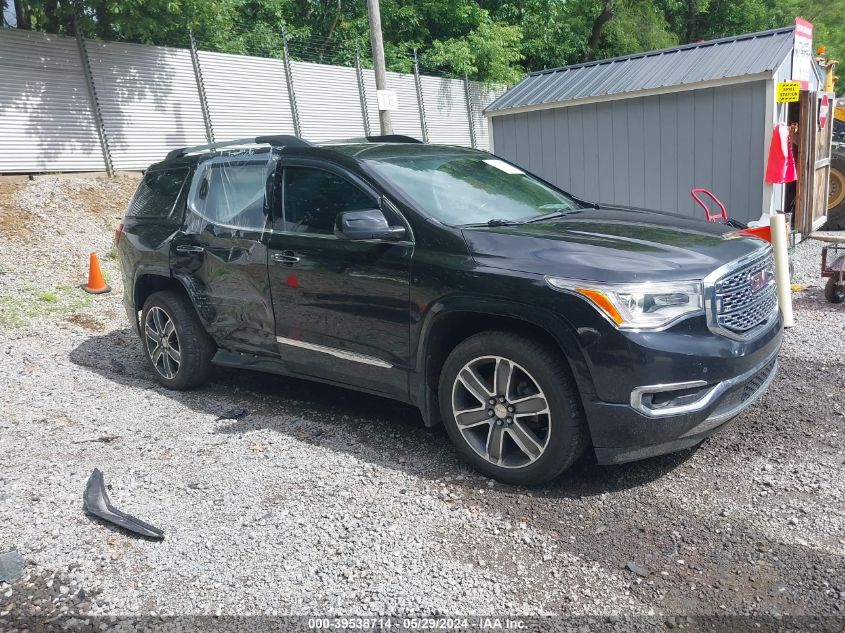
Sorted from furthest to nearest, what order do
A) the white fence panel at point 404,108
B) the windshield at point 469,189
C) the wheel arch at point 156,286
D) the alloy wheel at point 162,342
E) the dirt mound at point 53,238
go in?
the white fence panel at point 404,108, the dirt mound at point 53,238, the alloy wheel at point 162,342, the wheel arch at point 156,286, the windshield at point 469,189

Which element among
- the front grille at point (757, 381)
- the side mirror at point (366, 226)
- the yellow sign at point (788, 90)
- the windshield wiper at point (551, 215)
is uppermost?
the yellow sign at point (788, 90)

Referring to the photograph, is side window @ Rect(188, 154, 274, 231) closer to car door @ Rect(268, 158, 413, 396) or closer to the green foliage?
car door @ Rect(268, 158, 413, 396)

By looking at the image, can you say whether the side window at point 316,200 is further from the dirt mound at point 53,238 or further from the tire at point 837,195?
the tire at point 837,195

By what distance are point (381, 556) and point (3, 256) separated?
834 cm

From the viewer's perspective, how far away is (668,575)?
9.89 feet

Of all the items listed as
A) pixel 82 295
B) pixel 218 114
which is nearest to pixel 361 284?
pixel 82 295

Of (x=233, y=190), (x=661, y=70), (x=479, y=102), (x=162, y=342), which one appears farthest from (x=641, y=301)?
(x=479, y=102)

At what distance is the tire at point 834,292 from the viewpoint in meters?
7.04

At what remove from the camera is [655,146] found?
9695mm

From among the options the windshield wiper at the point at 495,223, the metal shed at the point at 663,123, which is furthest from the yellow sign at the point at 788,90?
the windshield wiper at the point at 495,223

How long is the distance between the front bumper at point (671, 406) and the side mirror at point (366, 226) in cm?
142

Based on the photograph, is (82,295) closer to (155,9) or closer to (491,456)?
(155,9)

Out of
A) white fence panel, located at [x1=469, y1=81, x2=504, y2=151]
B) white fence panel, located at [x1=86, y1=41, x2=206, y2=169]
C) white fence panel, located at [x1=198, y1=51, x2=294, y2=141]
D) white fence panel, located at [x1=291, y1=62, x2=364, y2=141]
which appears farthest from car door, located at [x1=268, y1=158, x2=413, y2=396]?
white fence panel, located at [x1=469, y1=81, x2=504, y2=151]

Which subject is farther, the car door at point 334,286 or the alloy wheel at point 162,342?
the alloy wheel at point 162,342
